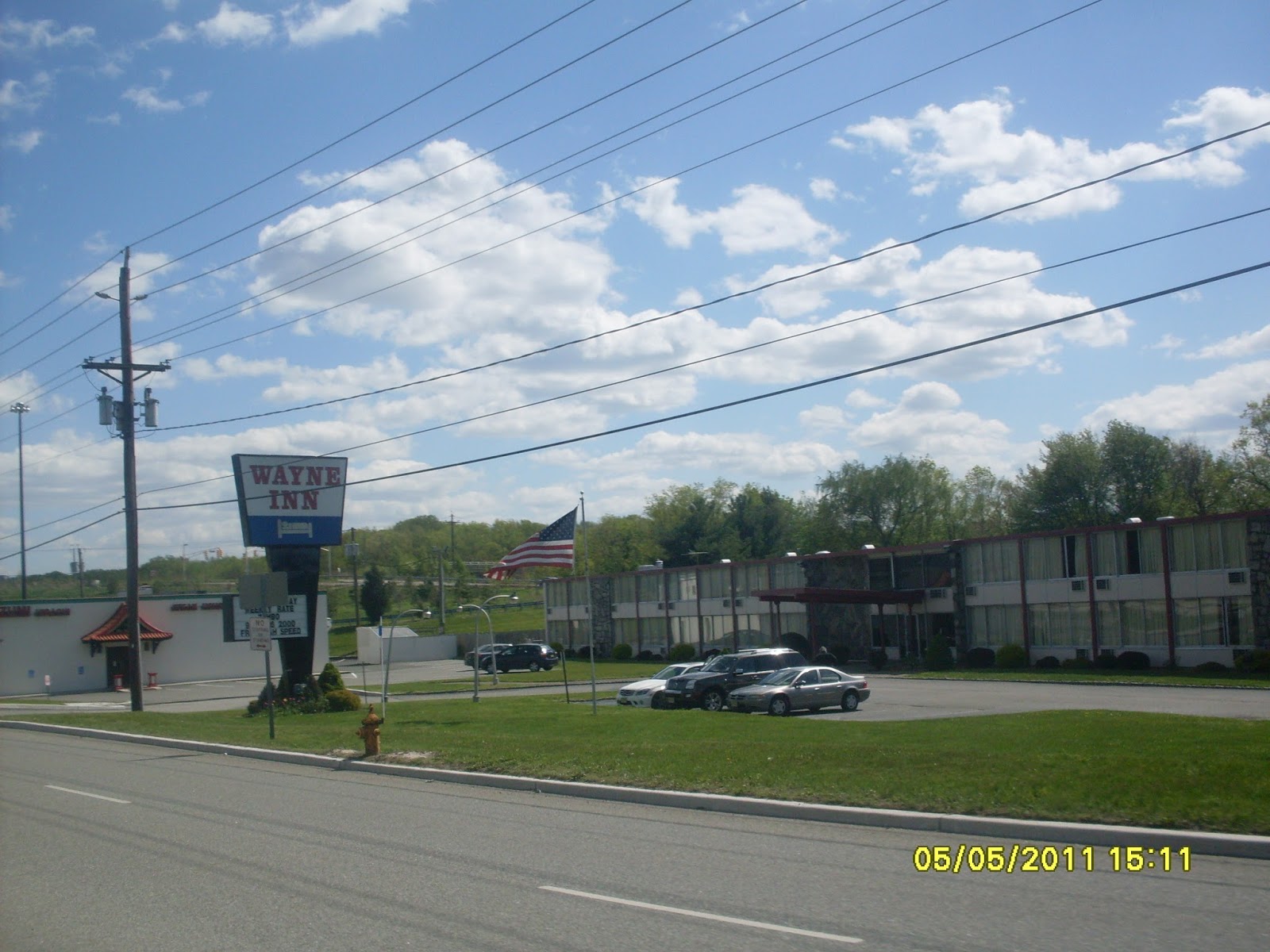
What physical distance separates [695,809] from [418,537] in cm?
14115

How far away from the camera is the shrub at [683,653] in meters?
63.9

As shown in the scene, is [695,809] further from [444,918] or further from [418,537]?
[418,537]

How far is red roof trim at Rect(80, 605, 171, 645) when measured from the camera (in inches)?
2277

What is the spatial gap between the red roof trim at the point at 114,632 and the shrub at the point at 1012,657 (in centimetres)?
4366

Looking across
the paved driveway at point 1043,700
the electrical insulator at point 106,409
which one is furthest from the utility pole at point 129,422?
the paved driveway at point 1043,700

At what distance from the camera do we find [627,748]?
18.0 m

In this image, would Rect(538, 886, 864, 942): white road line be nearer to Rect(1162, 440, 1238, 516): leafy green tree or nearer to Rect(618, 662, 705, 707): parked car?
Rect(618, 662, 705, 707): parked car

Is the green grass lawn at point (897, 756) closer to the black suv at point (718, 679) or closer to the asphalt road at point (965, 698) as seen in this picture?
the asphalt road at point (965, 698)

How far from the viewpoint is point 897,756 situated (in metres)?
15.1

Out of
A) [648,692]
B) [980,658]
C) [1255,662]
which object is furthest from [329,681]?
[1255,662]

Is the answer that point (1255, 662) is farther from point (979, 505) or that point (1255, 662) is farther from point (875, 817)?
point (979, 505)

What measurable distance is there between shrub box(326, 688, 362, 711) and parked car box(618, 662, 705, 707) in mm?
8070

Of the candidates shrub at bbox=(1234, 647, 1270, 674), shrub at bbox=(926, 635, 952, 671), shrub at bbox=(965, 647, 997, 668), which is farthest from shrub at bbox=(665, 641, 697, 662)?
shrub at bbox=(1234, 647, 1270, 674)

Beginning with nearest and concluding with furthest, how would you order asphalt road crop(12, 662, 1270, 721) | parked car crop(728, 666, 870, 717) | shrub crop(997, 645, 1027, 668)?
1. asphalt road crop(12, 662, 1270, 721)
2. parked car crop(728, 666, 870, 717)
3. shrub crop(997, 645, 1027, 668)
